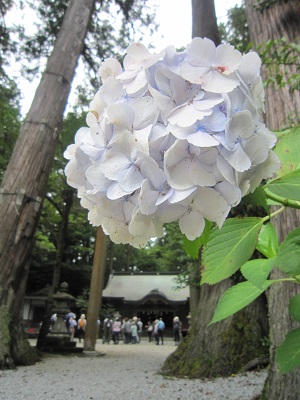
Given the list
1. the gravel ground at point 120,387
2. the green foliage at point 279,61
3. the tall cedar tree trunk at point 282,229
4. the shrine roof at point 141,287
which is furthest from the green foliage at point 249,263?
the shrine roof at point 141,287

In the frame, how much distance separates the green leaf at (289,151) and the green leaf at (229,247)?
0.46 ft

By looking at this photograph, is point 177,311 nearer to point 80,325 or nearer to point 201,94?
point 80,325

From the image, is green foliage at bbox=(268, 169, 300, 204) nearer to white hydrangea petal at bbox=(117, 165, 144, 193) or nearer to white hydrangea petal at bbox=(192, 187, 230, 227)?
white hydrangea petal at bbox=(192, 187, 230, 227)

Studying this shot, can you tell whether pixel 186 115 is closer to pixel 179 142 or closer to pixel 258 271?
pixel 179 142

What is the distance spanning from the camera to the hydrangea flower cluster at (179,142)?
0.53 m

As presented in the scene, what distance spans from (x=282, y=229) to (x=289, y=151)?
5.01ft

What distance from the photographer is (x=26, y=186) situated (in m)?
5.82

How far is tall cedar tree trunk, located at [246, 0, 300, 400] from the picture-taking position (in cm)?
204

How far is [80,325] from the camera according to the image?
18.3 metres

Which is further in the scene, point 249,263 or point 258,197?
point 249,263

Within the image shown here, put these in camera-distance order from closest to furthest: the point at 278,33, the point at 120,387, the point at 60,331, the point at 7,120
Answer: the point at 278,33
the point at 120,387
the point at 7,120
the point at 60,331

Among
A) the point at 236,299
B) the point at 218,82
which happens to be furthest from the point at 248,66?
the point at 236,299

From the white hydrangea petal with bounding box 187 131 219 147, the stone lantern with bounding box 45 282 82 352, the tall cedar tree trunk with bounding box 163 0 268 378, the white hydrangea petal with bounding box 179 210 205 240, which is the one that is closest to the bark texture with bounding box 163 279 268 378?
the tall cedar tree trunk with bounding box 163 0 268 378

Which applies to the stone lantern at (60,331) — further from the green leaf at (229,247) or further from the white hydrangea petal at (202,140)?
the white hydrangea petal at (202,140)
